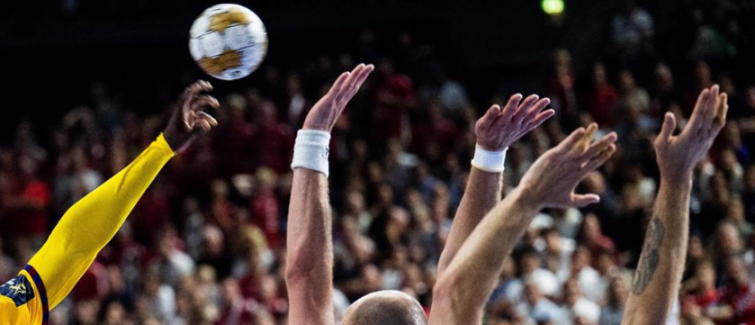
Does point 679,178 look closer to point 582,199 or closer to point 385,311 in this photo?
point 582,199

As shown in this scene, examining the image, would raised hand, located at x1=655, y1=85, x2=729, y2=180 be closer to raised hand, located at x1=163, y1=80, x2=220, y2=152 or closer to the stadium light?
raised hand, located at x1=163, y1=80, x2=220, y2=152

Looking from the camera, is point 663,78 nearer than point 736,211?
No

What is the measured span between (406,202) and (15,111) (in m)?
8.37

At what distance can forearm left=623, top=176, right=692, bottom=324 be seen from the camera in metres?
3.65

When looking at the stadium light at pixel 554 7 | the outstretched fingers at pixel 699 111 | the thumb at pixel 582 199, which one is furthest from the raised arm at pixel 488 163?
the stadium light at pixel 554 7

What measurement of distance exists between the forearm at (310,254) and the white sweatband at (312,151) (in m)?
0.10

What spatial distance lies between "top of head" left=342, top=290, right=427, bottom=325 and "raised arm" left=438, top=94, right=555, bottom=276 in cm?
60

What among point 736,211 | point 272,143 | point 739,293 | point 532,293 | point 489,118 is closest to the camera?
point 489,118

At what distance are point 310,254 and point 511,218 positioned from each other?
1018mm

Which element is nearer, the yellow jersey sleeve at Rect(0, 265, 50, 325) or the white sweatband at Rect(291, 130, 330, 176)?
the white sweatband at Rect(291, 130, 330, 176)

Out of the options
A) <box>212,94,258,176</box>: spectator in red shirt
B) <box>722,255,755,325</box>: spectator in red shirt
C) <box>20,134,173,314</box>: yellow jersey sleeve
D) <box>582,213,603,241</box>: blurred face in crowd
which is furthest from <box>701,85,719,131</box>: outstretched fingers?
<box>212,94,258,176</box>: spectator in red shirt

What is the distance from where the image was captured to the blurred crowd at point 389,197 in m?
→ 10.9

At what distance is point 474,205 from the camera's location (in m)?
4.22

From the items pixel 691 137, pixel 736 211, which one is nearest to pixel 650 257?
pixel 691 137
